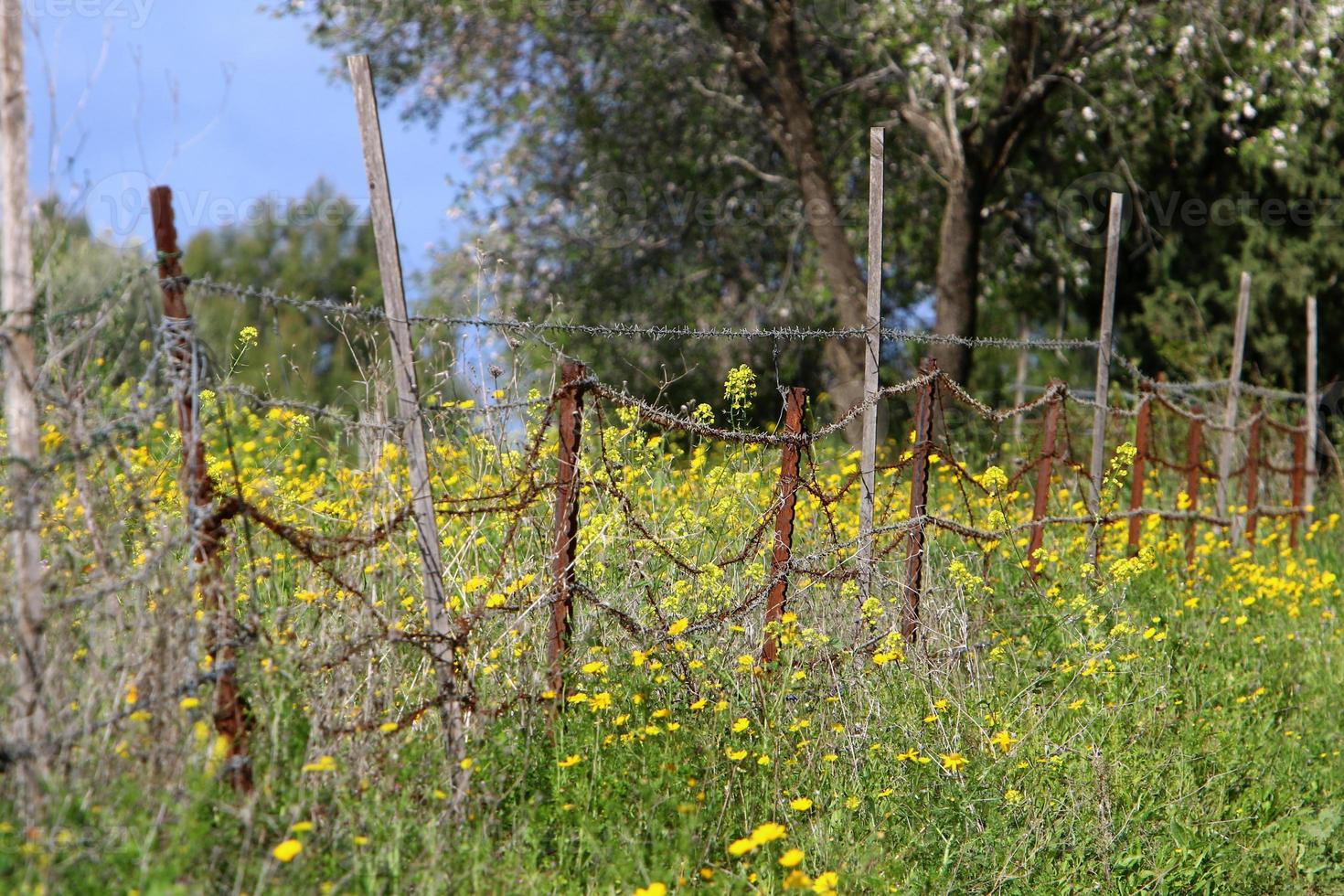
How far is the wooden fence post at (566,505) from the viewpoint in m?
4.66

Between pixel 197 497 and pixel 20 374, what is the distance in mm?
532

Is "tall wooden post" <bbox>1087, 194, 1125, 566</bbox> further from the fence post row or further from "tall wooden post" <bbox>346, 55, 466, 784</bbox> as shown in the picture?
the fence post row

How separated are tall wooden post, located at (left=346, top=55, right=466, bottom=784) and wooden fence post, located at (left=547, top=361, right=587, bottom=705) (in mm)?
446

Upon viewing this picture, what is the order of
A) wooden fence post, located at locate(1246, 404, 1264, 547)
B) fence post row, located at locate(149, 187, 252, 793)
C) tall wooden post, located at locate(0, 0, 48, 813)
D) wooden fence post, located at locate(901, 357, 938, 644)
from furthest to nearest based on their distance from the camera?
1. wooden fence post, located at locate(1246, 404, 1264, 547)
2. wooden fence post, located at locate(901, 357, 938, 644)
3. fence post row, located at locate(149, 187, 252, 793)
4. tall wooden post, located at locate(0, 0, 48, 813)

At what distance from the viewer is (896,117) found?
1547 cm

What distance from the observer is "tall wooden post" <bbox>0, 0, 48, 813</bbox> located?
327cm

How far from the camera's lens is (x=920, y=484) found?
6.43 metres

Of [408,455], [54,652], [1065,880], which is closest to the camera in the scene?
[54,652]

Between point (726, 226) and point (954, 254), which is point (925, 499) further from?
point (726, 226)

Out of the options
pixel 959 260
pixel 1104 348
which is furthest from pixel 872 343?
pixel 959 260

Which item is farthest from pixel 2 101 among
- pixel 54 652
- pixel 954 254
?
pixel 954 254

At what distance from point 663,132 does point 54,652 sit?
43.5 ft

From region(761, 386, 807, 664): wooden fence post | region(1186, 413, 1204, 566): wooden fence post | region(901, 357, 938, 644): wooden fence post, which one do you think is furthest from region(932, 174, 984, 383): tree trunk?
region(761, 386, 807, 664): wooden fence post

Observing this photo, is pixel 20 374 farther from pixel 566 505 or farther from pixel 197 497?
pixel 566 505
